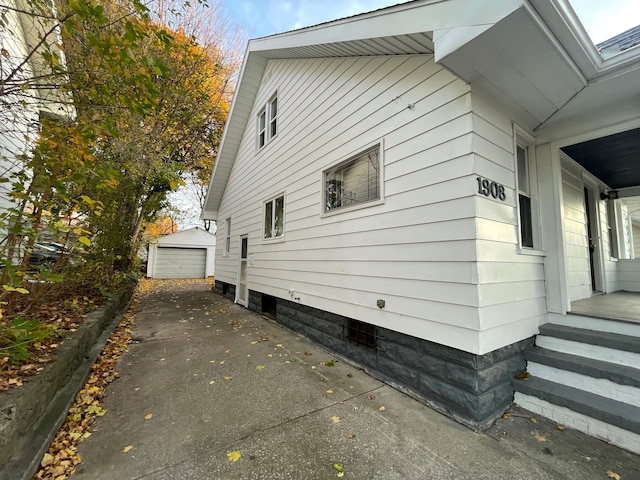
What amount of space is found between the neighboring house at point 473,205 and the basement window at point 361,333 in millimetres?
27

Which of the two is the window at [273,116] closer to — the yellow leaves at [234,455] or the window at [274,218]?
the window at [274,218]

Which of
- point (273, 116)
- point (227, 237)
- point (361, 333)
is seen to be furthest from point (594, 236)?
point (227, 237)

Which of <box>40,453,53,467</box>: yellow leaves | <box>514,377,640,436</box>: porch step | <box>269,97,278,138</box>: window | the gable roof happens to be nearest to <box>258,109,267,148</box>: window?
<box>269,97,278,138</box>: window

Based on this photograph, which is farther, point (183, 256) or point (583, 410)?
point (183, 256)

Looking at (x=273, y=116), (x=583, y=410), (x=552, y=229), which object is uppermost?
(x=273, y=116)

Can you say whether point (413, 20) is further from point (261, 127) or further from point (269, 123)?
point (261, 127)

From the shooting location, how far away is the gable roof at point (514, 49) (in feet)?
7.13

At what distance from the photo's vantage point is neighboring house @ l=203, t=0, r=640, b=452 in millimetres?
2494

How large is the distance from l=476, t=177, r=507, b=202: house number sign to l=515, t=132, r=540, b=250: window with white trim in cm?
59

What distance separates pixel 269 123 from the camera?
788cm

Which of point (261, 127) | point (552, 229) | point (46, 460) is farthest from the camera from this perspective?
point (261, 127)

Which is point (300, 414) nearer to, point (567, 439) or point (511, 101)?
point (567, 439)

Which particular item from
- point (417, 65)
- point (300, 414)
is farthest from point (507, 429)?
point (417, 65)

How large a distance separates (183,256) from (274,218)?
13664mm
